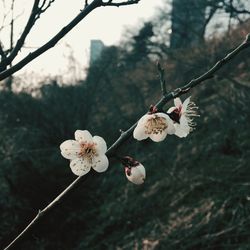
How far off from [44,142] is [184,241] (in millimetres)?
4638

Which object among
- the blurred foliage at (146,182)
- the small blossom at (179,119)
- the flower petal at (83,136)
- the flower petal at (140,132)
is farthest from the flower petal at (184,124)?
the blurred foliage at (146,182)

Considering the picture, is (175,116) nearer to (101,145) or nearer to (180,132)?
(180,132)

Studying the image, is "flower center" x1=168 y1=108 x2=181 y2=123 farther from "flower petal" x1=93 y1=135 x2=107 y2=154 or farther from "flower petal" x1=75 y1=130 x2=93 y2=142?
"flower petal" x1=75 y1=130 x2=93 y2=142

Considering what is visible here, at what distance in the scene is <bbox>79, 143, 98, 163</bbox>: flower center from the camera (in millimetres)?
1514

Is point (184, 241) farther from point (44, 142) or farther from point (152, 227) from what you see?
point (44, 142)

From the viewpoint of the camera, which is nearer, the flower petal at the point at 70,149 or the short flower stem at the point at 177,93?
the short flower stem at the point at 177,93

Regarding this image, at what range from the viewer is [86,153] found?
5.14ft

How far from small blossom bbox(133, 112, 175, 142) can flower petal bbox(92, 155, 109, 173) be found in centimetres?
12

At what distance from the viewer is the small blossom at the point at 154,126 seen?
132 centimetres

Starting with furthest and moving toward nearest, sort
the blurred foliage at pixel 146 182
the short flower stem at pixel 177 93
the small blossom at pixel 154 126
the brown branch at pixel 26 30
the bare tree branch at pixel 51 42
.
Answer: the blurred foliage at pixel 146 182 → the brown branch at pixel 26 30 → the bare tree branch at pixel 51 42 → the small blossom at pixel 154 126 → the short flower stem at pixel 177 93

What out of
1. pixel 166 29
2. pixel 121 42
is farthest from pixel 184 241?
pixel 166 29

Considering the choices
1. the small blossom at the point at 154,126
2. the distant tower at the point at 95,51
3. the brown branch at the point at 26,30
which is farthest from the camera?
the distant tower at the point at 95,51

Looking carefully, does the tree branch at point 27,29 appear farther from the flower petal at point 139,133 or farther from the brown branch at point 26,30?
the flower petal at point 139,133

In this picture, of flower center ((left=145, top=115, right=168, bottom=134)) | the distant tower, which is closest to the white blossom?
flower center ((left=145, top=115, right=168, bottom=134))
